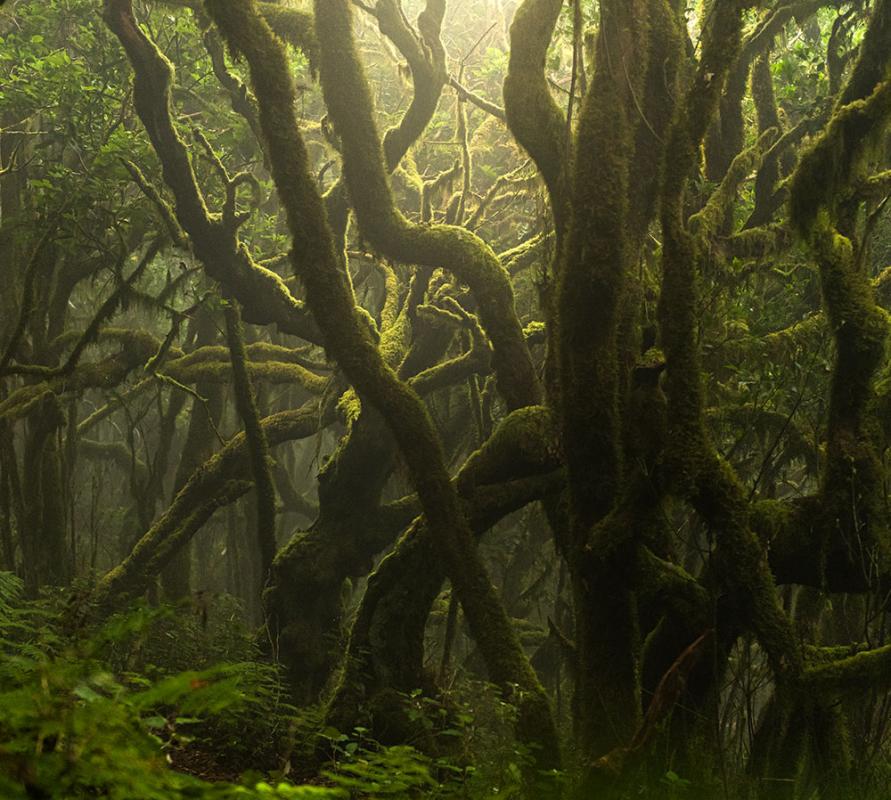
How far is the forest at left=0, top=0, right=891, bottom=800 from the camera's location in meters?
4.82

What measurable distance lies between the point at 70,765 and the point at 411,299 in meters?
7.80

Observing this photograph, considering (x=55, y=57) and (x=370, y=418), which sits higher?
(x=55, y=57)

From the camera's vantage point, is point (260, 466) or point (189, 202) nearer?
point (189, 202)

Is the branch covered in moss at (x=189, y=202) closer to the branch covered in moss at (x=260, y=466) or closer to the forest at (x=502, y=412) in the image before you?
the forest at (x=502, y=412)

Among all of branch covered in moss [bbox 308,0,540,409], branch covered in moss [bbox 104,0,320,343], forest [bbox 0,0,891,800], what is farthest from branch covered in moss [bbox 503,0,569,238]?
branch covered in moss [bbox 104,0,320,343]

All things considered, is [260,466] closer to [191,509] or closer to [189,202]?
[191,509]

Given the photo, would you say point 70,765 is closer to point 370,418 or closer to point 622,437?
point 622,437

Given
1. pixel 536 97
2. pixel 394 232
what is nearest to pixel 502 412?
pixel 394 232

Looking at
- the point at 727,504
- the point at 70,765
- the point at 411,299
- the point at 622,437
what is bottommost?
the point at 70,765

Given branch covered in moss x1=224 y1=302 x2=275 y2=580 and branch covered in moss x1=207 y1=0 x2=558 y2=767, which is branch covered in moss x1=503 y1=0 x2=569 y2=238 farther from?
branch covered in moss x1=224 y1=302 x2=275 y2=580

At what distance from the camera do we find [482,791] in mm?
4051

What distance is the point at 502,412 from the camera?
34.3 ft

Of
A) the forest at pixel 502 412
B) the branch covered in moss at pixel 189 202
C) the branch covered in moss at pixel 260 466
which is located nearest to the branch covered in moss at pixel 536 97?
the forest at pixel 502 412

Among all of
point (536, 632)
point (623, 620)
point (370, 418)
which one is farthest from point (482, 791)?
point (536, 632)
